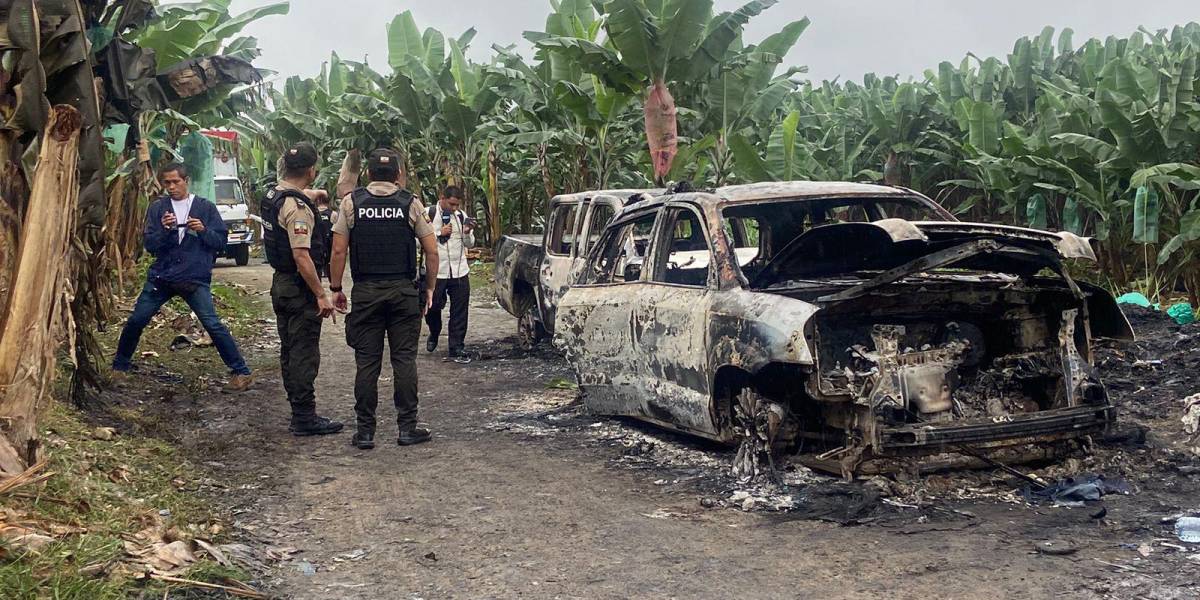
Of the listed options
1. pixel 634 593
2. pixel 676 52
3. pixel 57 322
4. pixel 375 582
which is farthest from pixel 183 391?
pixel 676 52

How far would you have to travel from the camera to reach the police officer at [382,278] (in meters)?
7.39

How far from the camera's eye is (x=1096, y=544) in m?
4.86

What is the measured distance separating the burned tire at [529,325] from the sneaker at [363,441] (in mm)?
4265

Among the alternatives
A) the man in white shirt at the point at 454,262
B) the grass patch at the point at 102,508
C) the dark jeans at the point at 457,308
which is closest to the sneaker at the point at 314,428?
the grass patch at the point at 102,508

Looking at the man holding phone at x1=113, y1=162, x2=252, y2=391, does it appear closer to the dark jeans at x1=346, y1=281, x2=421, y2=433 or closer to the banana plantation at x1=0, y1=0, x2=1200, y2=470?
the banana plantation at x1=0, y1=0, x2=1200, y2=470

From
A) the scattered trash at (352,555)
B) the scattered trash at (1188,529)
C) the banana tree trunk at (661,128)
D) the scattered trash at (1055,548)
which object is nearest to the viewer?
the scattered trash at (1055,548)

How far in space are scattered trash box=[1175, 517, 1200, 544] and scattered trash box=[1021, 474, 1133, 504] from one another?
0.51 m

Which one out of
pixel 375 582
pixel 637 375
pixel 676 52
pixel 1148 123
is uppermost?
pixel 676 52

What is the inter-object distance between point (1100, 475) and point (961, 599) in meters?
2.15

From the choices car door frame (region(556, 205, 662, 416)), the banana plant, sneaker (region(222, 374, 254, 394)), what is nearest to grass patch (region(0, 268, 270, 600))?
sneaker (region(222, 374, 254, 394))

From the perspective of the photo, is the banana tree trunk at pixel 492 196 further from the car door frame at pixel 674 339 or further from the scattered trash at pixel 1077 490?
the scattered trash at pixel 1077 490

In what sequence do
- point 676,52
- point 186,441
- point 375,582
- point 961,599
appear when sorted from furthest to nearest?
point 676,52 → point 186,441 → point 375,582 → point 961,599

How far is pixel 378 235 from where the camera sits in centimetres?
738

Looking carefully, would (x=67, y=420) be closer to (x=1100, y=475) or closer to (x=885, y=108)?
(x=1100, y=475)
